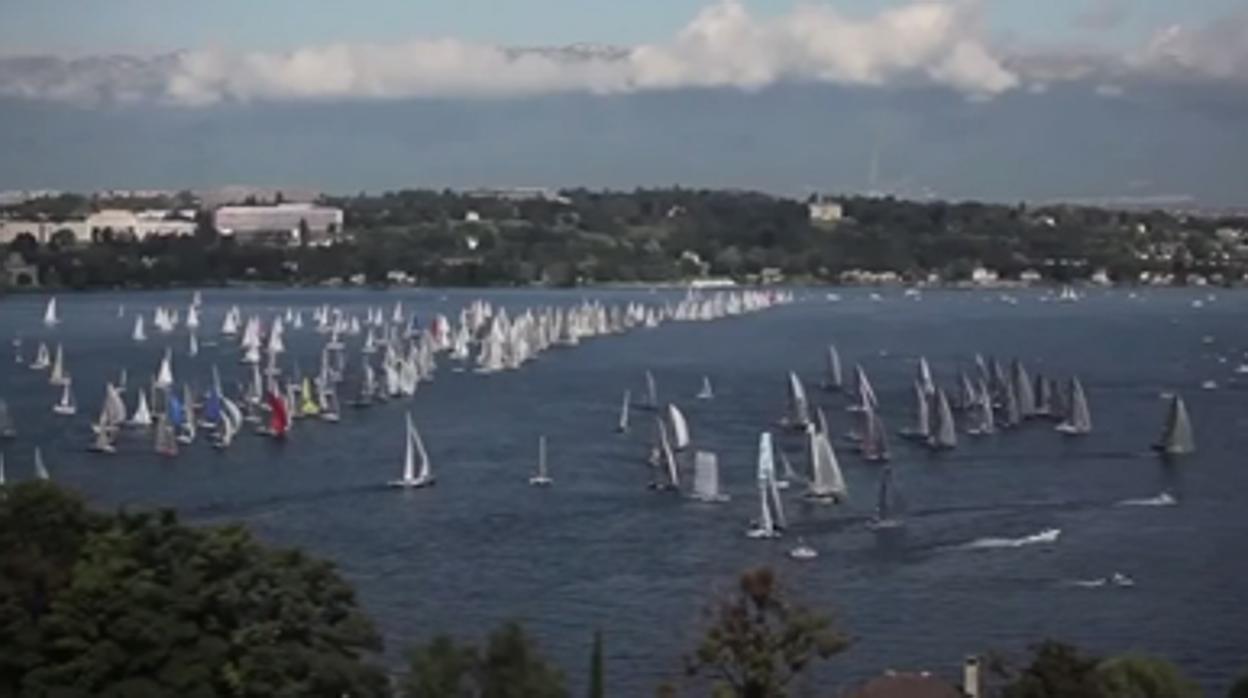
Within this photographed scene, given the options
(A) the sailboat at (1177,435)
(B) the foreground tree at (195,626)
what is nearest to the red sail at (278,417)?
(A) the sailboat at (1177,435)

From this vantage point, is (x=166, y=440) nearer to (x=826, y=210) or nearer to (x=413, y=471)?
(x=413, y=471)

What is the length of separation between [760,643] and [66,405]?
25.9 metres

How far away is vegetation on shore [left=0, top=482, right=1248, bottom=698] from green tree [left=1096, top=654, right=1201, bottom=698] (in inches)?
0.4

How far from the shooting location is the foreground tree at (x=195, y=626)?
30.8 feet

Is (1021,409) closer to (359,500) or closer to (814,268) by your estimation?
(359,500)

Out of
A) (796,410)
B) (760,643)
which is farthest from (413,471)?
(760,643)

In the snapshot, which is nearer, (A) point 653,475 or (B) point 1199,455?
(A) point 653,475

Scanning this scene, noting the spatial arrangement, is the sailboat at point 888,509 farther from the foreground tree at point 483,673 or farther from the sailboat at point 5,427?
the sailboat at point 5,427

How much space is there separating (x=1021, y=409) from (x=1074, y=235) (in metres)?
62.3

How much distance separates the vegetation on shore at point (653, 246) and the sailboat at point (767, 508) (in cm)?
5865

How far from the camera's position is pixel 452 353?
4631 cm

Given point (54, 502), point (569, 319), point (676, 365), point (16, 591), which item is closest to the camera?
point (16, 591)

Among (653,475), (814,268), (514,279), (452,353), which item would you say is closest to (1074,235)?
(814,268)

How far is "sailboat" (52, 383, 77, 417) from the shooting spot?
3259cm
